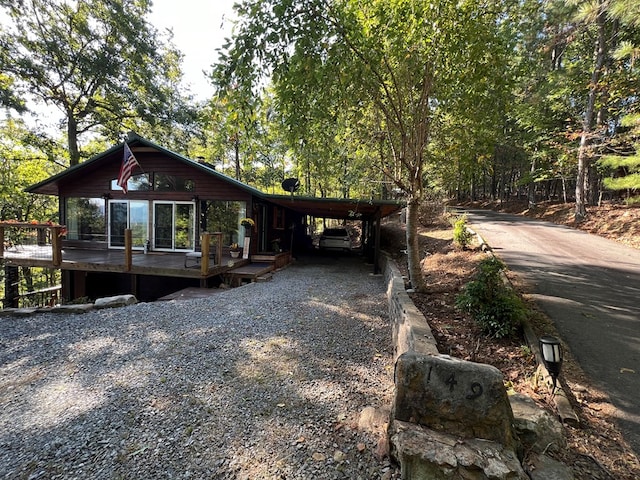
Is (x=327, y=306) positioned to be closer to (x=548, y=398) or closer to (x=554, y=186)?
(x=548, y=398)

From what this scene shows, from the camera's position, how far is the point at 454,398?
2248 millimetres

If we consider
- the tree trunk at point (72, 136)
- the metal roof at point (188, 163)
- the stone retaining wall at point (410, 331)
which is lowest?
the stone retaining wall at point (410, 331)

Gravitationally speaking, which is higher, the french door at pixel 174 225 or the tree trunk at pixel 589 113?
the tree trunk at pixel 589 113

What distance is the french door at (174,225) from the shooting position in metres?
11.5

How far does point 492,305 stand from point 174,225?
10.9m

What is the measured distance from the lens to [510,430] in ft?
7.07

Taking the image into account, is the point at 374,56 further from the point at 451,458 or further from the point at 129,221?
the point at 129,221

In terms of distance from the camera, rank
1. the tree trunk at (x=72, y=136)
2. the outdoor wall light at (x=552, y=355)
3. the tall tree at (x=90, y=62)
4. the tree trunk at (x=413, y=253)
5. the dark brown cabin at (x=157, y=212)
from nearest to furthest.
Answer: the outdoor wall light at (x=552, y=355) < the tree trunk at (x=413, y=253) < the dark brown cabin at (x=157, y=212) < the tall tree at (x=90, y=62) < the tree trunk at (x=72, y=136)

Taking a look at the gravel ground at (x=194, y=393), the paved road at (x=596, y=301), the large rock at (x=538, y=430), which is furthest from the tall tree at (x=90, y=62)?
the large rock at (x=538, y=430)

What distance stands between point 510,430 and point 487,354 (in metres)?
1.46

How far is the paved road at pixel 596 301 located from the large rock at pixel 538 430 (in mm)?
590

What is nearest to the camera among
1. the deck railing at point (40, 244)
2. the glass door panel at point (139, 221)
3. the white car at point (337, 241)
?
the deck railing at point (40, 244)

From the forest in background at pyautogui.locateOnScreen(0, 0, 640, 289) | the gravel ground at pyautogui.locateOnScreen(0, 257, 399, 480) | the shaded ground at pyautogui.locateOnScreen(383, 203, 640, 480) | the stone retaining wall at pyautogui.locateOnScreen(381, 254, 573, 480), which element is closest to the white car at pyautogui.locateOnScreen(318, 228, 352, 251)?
the forest in background at pyautogui.locateOnScreen(0, 0, 640, 289)

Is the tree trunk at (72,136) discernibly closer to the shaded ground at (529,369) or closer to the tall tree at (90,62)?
the tall tree at (90,62)
